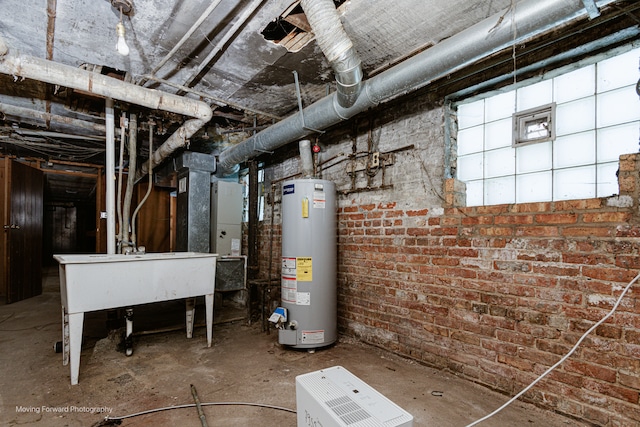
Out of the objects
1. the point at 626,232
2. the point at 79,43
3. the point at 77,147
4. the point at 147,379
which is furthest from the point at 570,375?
the point at 77,147

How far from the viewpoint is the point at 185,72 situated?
2559 mm

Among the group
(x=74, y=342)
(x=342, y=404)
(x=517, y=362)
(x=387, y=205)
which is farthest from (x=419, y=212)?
(x=74, y=342)

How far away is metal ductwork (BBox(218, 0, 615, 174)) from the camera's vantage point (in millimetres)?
1380

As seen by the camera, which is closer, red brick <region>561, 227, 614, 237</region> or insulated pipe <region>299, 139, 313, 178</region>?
red brick <region>561, 227, 614, 237</region>

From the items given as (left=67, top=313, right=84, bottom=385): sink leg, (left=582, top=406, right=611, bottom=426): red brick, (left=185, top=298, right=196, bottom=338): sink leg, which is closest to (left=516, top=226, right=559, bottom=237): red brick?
(left=582, top=406, right=611, bottom=426): red brick

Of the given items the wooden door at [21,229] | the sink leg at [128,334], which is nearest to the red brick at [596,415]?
the sink leg at [128,334]

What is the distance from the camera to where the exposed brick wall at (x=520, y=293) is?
149 cm

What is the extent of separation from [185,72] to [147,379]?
7.60 ft

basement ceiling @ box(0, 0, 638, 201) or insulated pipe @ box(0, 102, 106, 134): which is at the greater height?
basement ceiling @ box(0, 0, 638, 201)

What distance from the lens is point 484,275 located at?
197cm

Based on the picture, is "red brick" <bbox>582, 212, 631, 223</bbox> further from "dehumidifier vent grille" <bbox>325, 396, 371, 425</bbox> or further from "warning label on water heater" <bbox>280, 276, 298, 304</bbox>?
"warning label on water heater" <bbox>280, 276, 298, 304</bbox>

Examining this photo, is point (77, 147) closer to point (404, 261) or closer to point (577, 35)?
point (404, 261)

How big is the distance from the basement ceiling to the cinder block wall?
586mm

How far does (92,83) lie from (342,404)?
2.60 m
